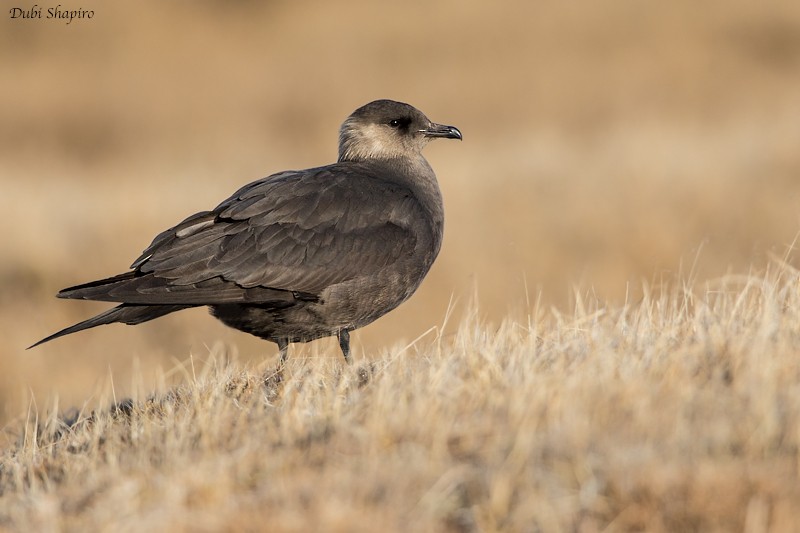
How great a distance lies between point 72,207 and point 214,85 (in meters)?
9.20

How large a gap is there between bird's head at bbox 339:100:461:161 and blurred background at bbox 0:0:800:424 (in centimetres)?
245

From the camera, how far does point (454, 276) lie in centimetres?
979

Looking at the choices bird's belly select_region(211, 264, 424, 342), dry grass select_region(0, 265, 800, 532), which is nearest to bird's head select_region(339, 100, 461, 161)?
bird's belly select_region(211, 264, 424, 342)

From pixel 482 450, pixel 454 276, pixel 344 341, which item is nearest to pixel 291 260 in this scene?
pixel 344 341

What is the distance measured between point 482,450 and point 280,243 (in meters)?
2.24

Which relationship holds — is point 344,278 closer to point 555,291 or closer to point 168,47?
point 555,291

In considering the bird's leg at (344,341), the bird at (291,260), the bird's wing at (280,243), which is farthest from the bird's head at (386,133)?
the bird's leg at (344,341)

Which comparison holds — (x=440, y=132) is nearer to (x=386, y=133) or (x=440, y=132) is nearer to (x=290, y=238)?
(x=386, y=133)

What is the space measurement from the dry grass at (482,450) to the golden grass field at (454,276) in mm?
10

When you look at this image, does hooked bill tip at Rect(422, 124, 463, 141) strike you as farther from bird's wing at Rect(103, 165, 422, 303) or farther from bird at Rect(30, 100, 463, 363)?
bird's wing at Rect(103, 165, 422, 303)

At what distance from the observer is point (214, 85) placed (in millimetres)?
19328

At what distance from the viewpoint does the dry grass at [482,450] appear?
8.54 feet

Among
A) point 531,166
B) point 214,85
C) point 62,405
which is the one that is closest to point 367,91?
point 214,85

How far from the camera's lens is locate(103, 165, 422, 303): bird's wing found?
4.75 m
